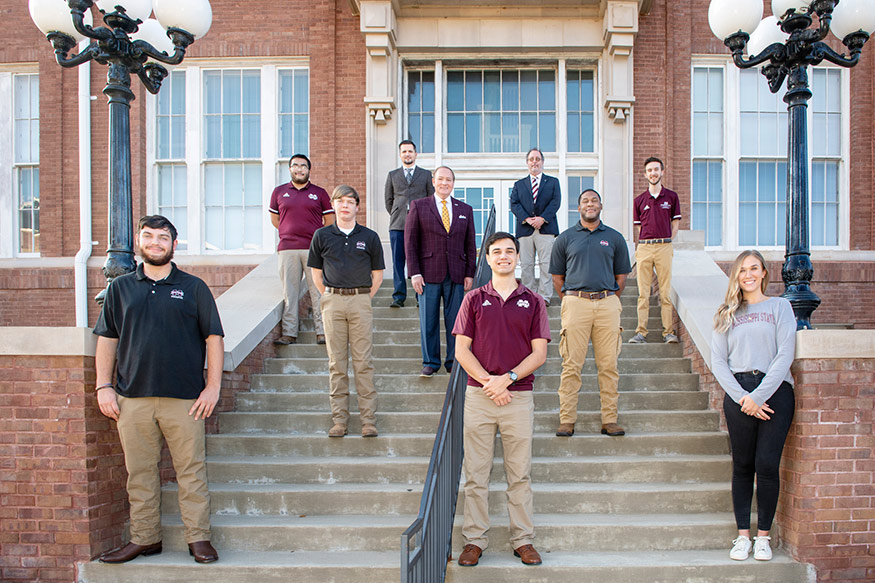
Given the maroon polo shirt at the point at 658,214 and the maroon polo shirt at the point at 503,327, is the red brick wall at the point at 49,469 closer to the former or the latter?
the maroon polo shirt at the point at 503,327

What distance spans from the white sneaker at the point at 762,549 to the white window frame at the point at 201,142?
912 cm

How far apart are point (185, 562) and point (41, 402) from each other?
147cm

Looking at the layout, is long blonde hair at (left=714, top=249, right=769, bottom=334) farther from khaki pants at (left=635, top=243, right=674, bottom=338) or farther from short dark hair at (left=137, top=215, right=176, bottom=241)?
short dark hair at (left=137, top=215, right=176, bottom=241)

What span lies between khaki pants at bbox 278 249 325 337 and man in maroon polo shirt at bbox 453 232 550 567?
314cm

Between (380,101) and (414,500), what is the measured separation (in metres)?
7.66

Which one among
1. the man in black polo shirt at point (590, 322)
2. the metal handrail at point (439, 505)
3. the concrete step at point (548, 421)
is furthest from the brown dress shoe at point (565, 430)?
the metal handrail at point (439, 505)

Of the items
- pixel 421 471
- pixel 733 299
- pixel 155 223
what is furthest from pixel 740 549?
pixel 155 223

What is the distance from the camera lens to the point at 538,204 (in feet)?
28.0

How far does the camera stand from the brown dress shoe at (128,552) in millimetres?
4754

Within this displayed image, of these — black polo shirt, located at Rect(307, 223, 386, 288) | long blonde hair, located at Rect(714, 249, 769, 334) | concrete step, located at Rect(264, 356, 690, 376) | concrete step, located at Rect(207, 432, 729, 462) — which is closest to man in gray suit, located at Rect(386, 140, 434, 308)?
concrete step, located at Rect(264, 356, 690, 376)

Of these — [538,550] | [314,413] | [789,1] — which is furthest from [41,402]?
[789,1]

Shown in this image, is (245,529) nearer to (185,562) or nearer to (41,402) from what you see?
(185,562)

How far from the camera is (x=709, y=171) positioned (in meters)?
12.0

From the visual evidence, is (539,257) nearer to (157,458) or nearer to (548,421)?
(548,421)
